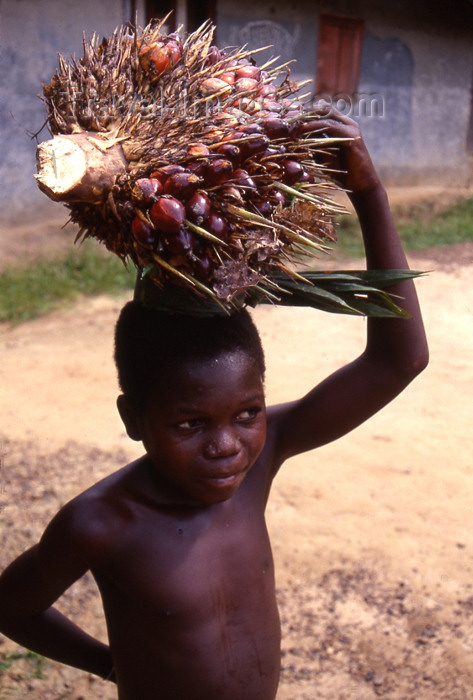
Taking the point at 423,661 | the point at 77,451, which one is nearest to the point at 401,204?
the point at 77,451

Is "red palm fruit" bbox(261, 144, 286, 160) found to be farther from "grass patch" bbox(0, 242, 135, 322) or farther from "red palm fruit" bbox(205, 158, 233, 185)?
"grass patch" bbox(0, 242, 135, 322)

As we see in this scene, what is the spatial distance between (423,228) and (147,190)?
856 cm

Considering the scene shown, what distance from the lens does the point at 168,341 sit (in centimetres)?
142

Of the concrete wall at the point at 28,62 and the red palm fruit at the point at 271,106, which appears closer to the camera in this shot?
the red palm fruit at the point at 271,106

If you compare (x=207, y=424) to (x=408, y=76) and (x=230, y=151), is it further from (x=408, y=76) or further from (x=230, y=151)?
(x=408, y=76)

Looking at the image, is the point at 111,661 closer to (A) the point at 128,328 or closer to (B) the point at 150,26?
(A) the point at 128,328

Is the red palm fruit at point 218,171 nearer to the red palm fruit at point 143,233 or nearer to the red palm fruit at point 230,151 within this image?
the red palm fruit at point 230,151

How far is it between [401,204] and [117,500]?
9.04 meters

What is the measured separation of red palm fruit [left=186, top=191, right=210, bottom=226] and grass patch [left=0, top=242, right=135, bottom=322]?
16.5ft

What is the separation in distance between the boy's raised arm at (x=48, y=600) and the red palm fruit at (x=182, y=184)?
0.75 metres


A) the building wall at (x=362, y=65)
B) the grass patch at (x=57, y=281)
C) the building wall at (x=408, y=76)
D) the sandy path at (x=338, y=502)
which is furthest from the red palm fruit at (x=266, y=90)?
the building wall at (x=408, y=76)

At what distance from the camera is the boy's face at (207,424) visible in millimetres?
1400

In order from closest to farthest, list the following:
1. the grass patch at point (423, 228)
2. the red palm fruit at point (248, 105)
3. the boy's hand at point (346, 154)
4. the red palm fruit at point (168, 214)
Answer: the red palm fruit at point (168, 214)
the red palm fruit at point (248, 105)
the boy's hand at point (346, 154)
the grass patch at point (423, 228)

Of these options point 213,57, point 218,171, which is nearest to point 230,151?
point 218,171
